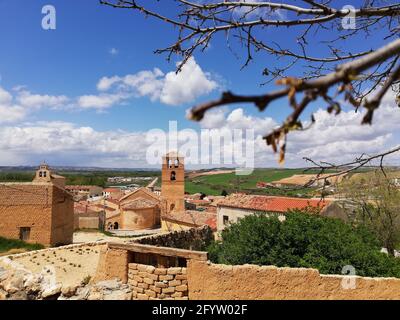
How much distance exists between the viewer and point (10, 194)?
2008cm

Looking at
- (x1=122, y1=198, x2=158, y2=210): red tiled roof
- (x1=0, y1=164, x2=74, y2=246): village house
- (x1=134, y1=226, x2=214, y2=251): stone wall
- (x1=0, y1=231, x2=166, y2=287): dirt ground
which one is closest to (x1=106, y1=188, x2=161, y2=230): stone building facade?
(x1=122, y1=198, x2=158, y2=210): red tiled roof

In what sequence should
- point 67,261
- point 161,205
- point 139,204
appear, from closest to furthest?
point 67,261
point 161,205
point 139,204

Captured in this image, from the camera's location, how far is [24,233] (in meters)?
20.2

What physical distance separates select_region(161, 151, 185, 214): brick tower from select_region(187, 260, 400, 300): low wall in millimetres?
29749

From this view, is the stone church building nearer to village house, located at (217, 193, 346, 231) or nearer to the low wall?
village house, located at (217, 193, 346, 231)

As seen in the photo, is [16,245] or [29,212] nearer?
[16,245]

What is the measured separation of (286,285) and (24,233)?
705 inches

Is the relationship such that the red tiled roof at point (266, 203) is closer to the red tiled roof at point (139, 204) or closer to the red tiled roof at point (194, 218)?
the red tiled roof at point (194, 218)

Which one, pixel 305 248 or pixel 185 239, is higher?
pixel 305 248

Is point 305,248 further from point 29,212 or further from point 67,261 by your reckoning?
point 29,212

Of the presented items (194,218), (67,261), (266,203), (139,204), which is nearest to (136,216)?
(139,204)

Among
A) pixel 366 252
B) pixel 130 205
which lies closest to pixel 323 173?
pixel 366 252

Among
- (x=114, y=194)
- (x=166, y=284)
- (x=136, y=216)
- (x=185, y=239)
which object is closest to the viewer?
(x=166, y=284)

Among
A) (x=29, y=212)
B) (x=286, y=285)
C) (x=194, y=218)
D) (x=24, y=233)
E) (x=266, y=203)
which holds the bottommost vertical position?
(x=194, y=218)
